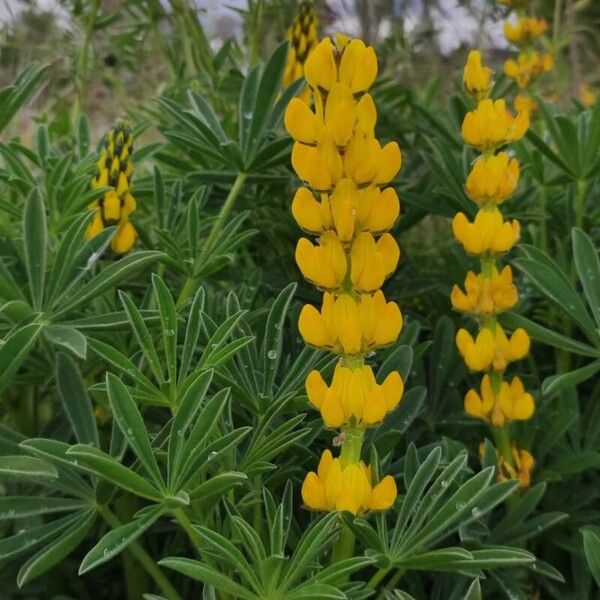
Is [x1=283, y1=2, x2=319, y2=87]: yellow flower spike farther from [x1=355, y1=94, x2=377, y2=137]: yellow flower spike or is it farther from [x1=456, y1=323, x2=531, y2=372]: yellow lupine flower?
[x1=355, y1=94, x2=377, y2=137]: yellow flower spike

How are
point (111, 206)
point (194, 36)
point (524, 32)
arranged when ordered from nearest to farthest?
point (111, 206) < point (194, 36) < point (524, 32)

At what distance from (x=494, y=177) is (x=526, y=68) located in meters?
0.93

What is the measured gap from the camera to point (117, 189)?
0.97 meters

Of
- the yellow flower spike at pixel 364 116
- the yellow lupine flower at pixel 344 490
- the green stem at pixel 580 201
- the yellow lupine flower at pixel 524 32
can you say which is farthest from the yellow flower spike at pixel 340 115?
the yellow lupine flower at pixel 524 32

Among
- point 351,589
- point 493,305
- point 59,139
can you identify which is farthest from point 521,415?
point 59,139

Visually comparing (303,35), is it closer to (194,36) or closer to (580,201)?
(194,36)

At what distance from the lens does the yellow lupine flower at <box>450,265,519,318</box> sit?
0.84m

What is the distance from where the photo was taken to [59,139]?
1.77m

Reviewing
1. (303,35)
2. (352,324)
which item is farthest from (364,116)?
(303,35)

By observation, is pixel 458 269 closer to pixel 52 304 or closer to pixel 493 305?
pixel 493 305

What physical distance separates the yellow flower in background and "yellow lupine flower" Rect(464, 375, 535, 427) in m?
0.44

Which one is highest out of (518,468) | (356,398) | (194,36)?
(194,36)

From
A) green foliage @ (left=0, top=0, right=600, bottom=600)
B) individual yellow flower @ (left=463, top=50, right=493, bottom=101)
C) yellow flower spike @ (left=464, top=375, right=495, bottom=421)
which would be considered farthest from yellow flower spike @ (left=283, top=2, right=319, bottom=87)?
yellow flower spike @ (left=464, top=375, right=495, bottom=421)

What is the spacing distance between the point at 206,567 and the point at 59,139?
1362mm
